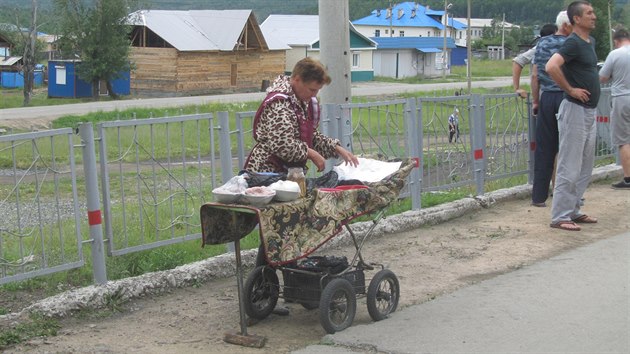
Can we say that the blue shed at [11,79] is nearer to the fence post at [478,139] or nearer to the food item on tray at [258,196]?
the fence post at [478,139]

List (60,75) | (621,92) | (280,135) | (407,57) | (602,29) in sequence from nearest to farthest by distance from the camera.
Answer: (280,135) → (621,92) → (60,75) → (602,29) → (407,57)

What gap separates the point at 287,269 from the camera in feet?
20.8

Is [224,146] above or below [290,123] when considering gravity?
below

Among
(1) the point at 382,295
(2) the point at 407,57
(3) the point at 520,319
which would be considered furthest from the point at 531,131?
(2) the point at 407,57

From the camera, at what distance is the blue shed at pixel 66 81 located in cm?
4925

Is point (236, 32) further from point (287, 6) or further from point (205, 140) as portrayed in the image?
point (287, 6)

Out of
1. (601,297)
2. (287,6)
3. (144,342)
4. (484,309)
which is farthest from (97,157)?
(287,6)

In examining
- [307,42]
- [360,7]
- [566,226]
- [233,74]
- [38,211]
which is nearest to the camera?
[38,211]

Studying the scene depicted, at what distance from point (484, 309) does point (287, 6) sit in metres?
173

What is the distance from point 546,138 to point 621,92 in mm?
2303

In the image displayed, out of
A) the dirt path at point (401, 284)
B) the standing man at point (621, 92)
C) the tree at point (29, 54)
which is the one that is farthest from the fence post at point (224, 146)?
the tree at point (29, 54)

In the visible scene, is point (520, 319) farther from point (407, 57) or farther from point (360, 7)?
point (360, 7)

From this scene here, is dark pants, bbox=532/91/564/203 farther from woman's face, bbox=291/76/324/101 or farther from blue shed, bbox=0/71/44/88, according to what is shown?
blue shed, bbox=0/71/44/88

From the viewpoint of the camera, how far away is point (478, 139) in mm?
10969
